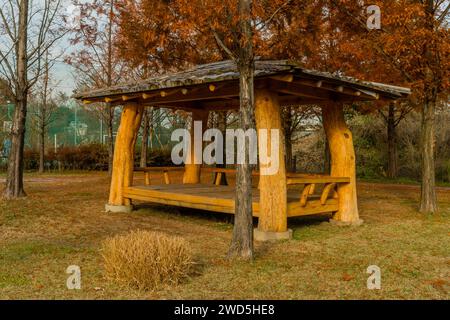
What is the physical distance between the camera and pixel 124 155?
1140 centimetres

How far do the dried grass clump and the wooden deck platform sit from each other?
3.24 meters

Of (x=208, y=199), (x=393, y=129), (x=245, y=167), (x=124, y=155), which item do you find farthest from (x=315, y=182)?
(x=393, y=129)

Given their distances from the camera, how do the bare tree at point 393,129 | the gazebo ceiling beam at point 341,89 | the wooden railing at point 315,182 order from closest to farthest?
the gazebo ceiling beam at point 341,89
the wooden railing at point 315,182
the bare tree at point 393,129

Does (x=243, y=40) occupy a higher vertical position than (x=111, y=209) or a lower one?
higher

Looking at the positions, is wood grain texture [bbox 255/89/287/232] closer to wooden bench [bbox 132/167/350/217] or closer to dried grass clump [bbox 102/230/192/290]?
wooden bench [bbox 132/167/350/217]

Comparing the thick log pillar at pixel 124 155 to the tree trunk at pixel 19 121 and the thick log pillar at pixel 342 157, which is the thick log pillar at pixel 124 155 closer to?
the tree trunk at pixel 19 121

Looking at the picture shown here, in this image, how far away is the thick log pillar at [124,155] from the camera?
11.3m

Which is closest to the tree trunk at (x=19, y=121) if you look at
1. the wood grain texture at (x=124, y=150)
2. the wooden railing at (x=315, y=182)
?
the wood grain texture at (x=124, y=150)

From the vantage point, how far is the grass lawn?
16.2 ft

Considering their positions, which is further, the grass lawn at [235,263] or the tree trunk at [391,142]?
the tree trunk at [391,142]
